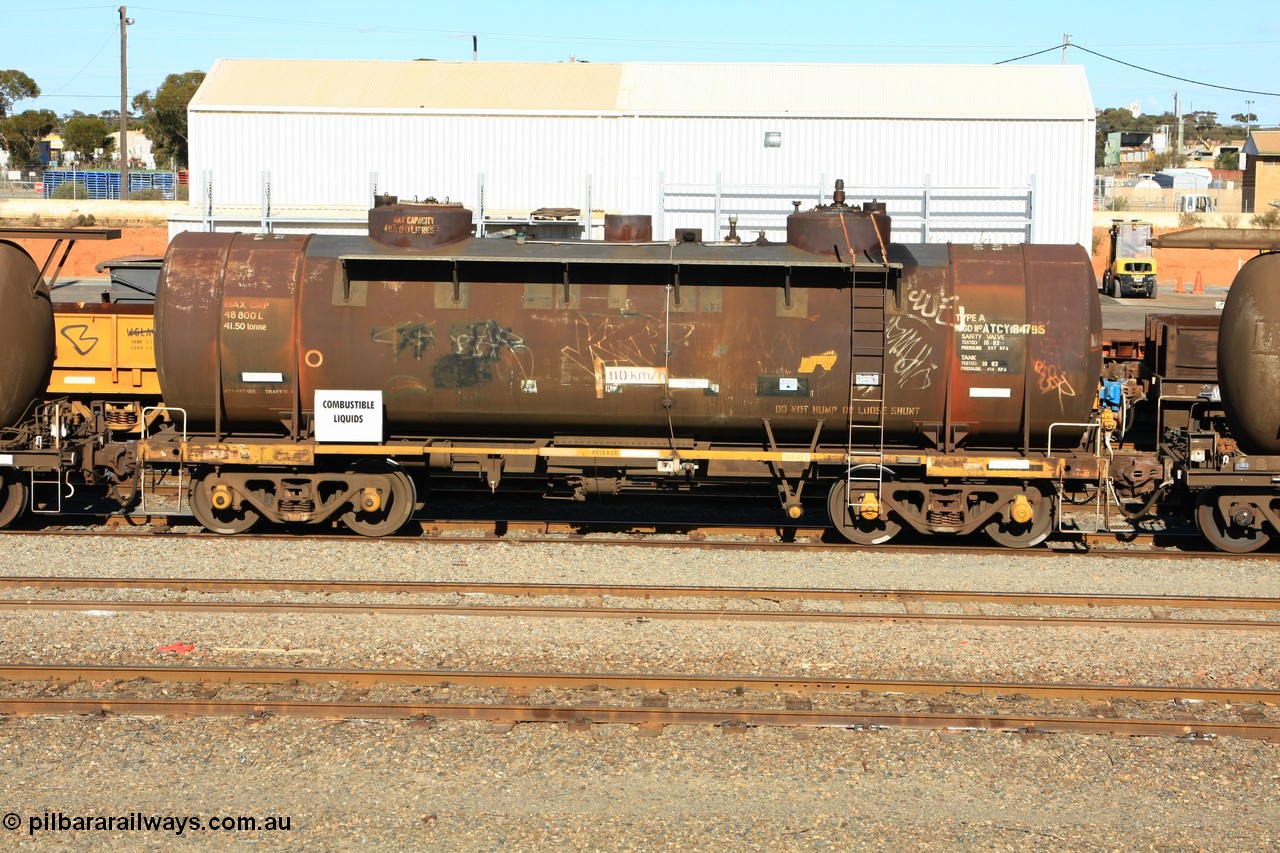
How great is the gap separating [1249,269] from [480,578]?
949 cm

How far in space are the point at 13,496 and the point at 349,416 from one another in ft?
15.1

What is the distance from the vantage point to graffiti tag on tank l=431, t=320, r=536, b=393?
1424cm

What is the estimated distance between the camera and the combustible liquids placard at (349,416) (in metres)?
14.4

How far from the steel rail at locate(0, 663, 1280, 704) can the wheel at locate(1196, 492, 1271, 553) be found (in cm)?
513

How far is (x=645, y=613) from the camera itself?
39.3 ft

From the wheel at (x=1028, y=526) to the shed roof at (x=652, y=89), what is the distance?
23891 mm

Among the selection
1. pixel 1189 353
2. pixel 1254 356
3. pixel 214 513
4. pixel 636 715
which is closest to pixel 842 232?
pixel 1254 356

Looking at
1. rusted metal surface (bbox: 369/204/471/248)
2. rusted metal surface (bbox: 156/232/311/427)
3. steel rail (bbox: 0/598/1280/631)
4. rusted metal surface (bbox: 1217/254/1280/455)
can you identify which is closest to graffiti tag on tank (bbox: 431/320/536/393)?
rusted metal surface (bbox: 369/204/471/248)

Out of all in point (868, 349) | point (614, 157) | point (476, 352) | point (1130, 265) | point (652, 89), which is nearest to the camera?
point (868, 349)

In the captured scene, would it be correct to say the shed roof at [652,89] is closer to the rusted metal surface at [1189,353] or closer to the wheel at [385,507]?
the rusted metal surface at [1189,353]

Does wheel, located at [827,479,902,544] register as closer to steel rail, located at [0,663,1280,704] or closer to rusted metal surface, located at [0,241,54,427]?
steel rail, located at [0,663,1280,704]

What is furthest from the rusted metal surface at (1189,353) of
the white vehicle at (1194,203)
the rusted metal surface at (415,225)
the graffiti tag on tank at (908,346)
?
the white vehicle at (1194,203)

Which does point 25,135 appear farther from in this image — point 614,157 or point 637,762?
point 637,762

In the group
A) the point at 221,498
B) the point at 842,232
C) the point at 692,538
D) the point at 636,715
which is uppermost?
the point at 842,232
